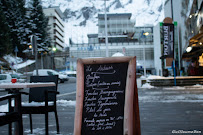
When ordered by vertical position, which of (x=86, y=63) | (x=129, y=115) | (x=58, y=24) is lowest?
(x=129, y=115)

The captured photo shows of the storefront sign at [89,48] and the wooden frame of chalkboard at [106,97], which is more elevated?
the storefront sign at [89,48]

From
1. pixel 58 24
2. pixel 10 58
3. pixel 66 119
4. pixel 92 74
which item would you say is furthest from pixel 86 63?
pixel 58 24

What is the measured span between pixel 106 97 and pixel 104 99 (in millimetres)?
35

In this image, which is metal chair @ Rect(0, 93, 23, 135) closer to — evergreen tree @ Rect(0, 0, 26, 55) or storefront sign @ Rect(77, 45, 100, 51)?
evergreen tree @ Rect(0, 0, 26, 55)

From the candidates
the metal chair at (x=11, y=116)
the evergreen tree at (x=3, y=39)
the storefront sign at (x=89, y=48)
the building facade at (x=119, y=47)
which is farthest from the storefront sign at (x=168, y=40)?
the storefront sign at (x=89, y=48)

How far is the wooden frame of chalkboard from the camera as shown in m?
2.77

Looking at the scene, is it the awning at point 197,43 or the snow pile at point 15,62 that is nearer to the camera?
the awning at point 197,43

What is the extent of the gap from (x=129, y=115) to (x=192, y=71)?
24.0 m

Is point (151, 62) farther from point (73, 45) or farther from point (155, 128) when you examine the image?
point (155, 128)

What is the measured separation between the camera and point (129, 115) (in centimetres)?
270

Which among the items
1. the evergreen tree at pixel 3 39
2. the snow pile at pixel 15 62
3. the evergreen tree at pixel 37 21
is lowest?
the snow pile at pixel 15 62

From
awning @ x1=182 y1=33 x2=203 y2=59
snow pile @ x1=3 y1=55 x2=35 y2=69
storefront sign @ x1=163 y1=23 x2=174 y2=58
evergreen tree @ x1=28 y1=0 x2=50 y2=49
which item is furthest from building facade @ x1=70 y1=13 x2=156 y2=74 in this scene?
storefront sign @ x1=163 y1=23 x2=174 y2=58

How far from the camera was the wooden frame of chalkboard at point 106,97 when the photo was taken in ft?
9.08

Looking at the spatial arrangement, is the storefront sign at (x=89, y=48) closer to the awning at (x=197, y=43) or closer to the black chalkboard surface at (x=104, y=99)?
the awning at (x=197, y=43)
